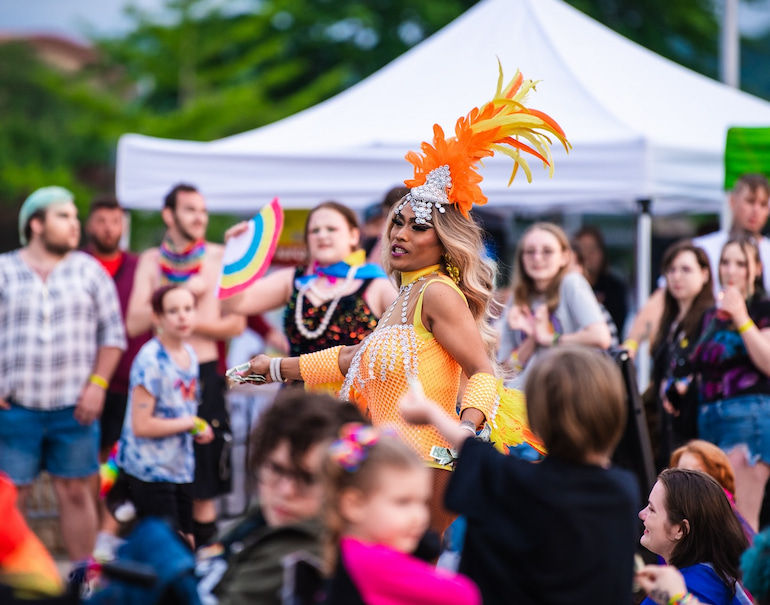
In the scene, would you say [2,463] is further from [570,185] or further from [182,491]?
[570,185]

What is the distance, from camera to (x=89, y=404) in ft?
17.2

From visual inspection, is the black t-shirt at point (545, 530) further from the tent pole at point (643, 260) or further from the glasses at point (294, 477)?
the tent pole at point (643, 260)

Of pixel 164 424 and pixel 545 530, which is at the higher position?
pixel 545 530

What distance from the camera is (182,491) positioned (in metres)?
4.77

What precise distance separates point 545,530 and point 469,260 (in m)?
1.37

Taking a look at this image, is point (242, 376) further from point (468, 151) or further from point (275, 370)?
point (468, 151)

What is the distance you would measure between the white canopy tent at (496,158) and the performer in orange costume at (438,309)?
2.48m

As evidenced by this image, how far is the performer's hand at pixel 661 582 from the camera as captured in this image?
7.90 feet

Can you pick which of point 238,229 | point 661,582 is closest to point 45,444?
point 238,229

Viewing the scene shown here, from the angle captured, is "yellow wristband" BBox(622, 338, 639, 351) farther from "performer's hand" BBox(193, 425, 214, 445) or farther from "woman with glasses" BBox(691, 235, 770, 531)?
"performer's hand" BBox(193, 425, 214, 445)

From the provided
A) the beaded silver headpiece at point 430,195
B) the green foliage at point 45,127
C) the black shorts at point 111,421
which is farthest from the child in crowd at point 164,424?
the green foliage at point 45,127

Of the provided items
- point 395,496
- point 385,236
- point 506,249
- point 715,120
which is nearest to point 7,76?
point 506,249

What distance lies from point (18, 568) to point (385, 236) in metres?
1.66

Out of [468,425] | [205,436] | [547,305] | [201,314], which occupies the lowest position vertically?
[205,436]
